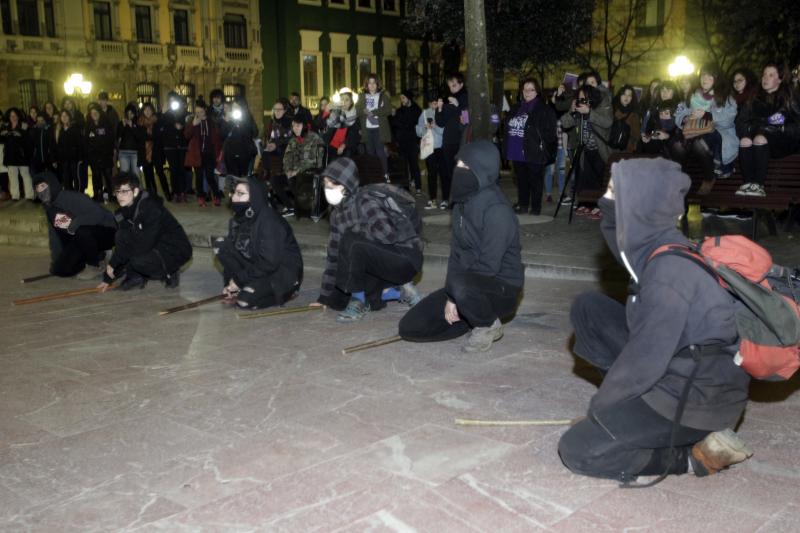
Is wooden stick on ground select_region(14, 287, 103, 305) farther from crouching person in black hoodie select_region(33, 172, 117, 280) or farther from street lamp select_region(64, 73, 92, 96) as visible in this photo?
street lamp select_region(64, 73, 92, 96)

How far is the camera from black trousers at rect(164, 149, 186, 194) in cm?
1664

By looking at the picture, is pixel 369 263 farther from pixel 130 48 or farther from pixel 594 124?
pixel 130 48

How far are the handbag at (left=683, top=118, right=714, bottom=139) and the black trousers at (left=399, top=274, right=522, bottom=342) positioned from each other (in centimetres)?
529

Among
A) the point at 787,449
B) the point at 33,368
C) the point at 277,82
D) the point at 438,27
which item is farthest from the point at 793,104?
the point at 277,82

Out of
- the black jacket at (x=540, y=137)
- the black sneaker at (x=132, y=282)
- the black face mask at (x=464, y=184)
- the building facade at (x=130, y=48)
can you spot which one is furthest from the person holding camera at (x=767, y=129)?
the building facade at (x=130, y=48)

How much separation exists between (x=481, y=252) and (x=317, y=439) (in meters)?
2.02

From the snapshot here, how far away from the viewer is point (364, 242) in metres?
7.26

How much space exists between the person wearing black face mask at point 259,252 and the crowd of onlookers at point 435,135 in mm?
2362

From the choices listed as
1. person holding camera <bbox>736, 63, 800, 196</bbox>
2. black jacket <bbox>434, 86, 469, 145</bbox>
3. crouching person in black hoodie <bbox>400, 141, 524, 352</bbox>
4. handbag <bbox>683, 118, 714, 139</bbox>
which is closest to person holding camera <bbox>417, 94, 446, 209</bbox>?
black jacket <bbox>434, 86, 469, 145</bbox>

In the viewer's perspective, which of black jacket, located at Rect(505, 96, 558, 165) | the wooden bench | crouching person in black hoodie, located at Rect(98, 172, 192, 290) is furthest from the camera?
black jacket, located at Rect(505, 96, 558, 165)

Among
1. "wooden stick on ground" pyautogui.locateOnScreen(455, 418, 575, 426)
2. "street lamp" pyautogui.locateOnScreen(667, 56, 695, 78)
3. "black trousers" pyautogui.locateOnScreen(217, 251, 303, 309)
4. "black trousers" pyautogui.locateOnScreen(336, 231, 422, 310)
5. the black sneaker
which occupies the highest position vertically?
"street lamp" pyautogui.locateOnScreen(667, 56, 695, 78)

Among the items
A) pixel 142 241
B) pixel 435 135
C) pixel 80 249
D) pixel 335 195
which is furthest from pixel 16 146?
pixel 335 195

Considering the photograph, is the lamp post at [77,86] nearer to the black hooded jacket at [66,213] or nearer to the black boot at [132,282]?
the black hooded jacket at [66,213]

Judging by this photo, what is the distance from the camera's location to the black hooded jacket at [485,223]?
6.09 m
